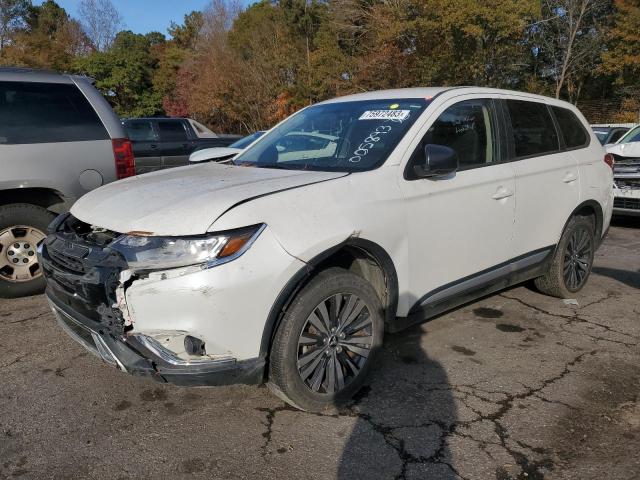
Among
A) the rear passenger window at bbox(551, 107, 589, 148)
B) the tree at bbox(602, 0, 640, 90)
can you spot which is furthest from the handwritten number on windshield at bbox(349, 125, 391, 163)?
the tree at bbox(602, 0, 640, 90)

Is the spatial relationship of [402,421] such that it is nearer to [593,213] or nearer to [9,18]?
[593,213]

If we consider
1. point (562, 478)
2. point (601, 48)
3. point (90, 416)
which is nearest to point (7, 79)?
point (90, 416)

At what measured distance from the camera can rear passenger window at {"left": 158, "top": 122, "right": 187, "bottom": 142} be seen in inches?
495

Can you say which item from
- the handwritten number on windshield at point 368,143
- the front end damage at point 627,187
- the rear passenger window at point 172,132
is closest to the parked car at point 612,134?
the front end damage at point 627,187

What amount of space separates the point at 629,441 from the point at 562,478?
568mm

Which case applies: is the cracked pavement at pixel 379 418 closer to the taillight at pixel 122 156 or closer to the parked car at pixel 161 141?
the taillight at pixel 122 156

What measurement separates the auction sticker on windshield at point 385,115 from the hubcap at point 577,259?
→ 222cm

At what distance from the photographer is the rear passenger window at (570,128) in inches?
187

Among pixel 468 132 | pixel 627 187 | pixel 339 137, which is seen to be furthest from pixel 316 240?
pixel 627 187

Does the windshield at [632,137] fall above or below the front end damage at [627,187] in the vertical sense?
above

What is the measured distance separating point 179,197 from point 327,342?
3.63ft

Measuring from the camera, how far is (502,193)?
386 cm

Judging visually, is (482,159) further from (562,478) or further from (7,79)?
(7,79)

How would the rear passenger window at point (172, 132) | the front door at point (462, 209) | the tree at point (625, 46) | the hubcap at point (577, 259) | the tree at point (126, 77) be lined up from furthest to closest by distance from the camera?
the tree at point (126, 77), the tree at point (625, 46), the rear passenger window at point (172, 132), the hubcap at point (577, 259), the front door at point (462, 209)
